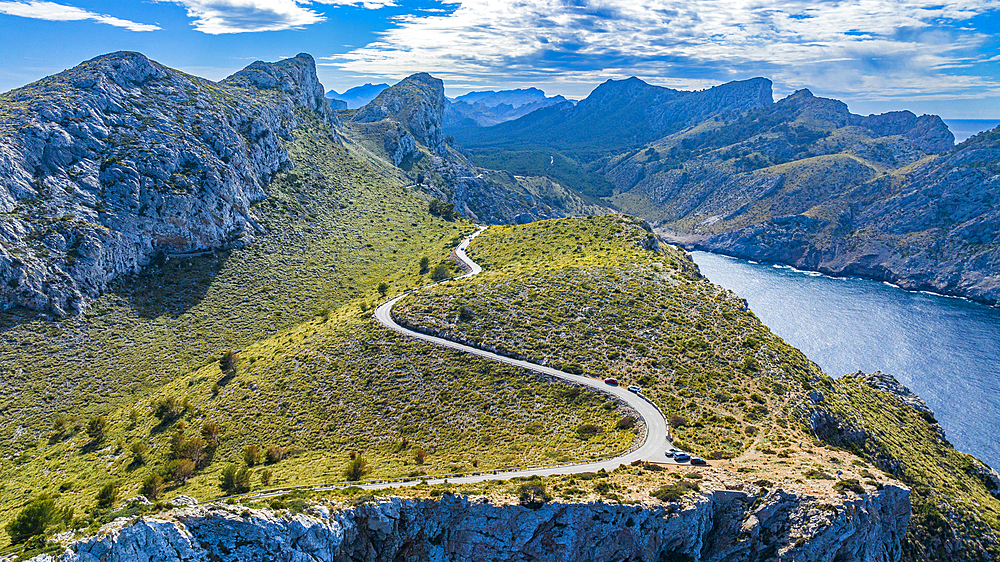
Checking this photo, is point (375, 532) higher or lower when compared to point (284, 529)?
lower

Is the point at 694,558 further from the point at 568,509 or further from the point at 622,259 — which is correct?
the point at 622,259

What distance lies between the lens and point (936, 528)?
1868 inches

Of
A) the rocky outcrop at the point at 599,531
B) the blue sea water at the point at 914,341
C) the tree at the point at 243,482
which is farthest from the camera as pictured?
the blue sea water at the point at 914,341

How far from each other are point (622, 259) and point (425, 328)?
3857 cm

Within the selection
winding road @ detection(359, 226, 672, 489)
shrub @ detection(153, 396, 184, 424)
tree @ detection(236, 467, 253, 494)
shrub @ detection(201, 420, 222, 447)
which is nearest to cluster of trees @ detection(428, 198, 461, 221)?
winding road @ detection(359, 226, 672, 489)

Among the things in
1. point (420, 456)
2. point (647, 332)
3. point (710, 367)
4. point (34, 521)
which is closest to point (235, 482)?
point (34, 521)

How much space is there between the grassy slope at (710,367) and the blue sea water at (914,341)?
50.6 meters

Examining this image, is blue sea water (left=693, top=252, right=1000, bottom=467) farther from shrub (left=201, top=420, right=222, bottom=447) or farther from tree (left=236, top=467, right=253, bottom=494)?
shrub (left=201, top=420, right=222, bottom=447)

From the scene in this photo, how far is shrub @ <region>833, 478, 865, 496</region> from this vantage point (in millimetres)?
36938

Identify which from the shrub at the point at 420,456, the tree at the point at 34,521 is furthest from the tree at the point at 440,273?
the tree at the point at 34,521

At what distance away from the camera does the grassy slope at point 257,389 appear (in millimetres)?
47781

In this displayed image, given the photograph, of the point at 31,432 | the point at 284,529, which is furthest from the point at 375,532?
the point at 31,432

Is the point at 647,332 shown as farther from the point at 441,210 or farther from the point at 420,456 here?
the point at 441,210

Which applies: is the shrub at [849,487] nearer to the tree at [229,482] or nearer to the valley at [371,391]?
the valley at [371,391]
